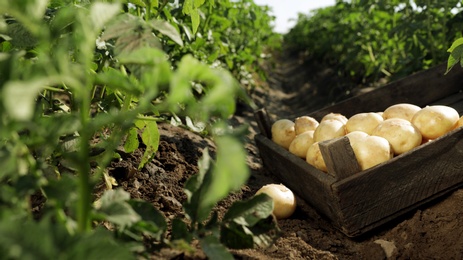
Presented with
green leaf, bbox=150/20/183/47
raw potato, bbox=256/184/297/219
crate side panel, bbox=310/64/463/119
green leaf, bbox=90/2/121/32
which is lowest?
raw potato, bbox=256/184/297/219

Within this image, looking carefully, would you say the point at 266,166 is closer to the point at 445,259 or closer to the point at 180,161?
the point at 180,161

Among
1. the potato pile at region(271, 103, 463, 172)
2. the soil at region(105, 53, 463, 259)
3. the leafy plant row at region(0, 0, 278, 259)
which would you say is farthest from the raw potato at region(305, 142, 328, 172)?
the leafy plant row at region(0, 0, 278, 259)

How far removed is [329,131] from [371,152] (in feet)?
1.43

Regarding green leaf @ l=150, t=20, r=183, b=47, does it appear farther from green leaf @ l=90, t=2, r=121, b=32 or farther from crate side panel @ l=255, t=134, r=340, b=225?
crate side panel @ l=255, t=134, r=340, b=225

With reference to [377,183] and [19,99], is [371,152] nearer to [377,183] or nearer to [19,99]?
[377,183]

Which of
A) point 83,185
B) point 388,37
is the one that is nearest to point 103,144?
point 83,185

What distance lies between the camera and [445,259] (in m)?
2.22

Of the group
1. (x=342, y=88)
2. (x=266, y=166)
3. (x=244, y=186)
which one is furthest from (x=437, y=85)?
(x=342, y=88)

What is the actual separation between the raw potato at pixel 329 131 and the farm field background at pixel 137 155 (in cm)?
37

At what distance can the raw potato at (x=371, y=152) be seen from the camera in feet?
8.18

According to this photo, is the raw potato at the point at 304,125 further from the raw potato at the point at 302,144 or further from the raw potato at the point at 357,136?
the raw potato at the point at 357,136

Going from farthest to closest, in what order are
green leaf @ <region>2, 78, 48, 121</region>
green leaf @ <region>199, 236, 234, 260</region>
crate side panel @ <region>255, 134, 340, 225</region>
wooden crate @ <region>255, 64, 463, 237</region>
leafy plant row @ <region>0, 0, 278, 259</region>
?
crate side panel @ <region>255, 134, 340, 225</region> < wooden crate @ <region>255, 64, 463, 237</region> < green leaf @ <region>199, 236, 234, 260</region> < leafy plant row @ <region>0, 0, 278, 259</region> < green leaf @ <region>2, 78, 48, 121</region>

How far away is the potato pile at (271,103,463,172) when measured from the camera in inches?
99.3

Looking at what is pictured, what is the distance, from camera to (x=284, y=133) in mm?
3301
